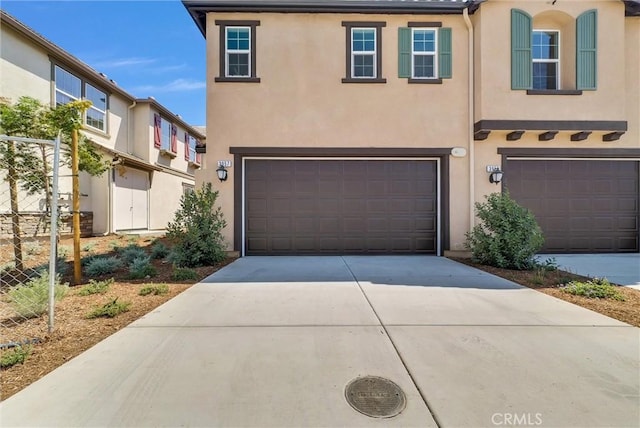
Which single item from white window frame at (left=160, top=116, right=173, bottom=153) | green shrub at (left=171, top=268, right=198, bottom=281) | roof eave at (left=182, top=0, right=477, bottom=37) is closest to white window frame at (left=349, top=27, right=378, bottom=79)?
roof eave at (left=182, top=0, right=477, bottom=37)

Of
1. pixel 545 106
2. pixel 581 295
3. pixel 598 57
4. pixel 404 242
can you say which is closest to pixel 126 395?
pixel 581 295

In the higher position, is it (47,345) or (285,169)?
(285,169)

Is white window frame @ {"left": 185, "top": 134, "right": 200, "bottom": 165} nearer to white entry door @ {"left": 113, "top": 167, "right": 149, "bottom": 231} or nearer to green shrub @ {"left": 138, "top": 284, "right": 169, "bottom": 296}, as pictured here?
white entry door @ {"left": 113, "top": 167, "right": 149, "bottom": 231}

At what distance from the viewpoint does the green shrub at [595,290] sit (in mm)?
4895

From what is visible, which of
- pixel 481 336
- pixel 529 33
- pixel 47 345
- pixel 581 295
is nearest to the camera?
pixel 47 345

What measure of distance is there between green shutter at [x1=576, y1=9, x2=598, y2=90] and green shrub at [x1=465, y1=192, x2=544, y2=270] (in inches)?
165

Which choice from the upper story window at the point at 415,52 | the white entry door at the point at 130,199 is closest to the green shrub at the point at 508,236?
the upper story window at the point at 415,52

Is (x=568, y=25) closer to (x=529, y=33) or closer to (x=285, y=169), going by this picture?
(x=529, y=33)

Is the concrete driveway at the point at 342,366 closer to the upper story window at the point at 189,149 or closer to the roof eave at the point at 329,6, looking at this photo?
the roof eave at the point at 329,6

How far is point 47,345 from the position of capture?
10.7 feet

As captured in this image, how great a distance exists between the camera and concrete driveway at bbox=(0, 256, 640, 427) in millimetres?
2256

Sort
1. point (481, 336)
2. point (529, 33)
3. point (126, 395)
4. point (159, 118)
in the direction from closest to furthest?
1. point (126, 395)
2. point (481, 336)
3. point (529, 33)
4. point (159, 118)

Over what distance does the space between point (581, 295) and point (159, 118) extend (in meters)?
18.0

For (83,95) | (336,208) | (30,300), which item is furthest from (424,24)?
(83,95)
